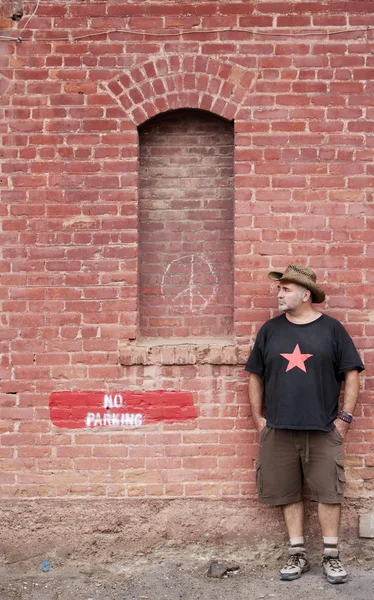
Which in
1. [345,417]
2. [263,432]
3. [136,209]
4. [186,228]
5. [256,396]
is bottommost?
[263,432]

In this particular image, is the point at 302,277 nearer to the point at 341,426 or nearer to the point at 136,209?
the point at 341,426

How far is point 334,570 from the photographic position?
4414 millimetres

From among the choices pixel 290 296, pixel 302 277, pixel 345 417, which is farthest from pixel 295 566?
pixel 302 277

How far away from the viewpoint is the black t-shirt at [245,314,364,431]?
14.4 feet

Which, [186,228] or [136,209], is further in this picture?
[186,228]

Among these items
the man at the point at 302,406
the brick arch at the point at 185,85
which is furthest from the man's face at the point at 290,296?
the brick arch at the point at 185,85

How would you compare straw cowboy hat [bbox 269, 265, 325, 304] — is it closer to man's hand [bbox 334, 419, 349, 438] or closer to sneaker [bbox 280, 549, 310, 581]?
man's hand [bbox 334, 419, 349, 438]

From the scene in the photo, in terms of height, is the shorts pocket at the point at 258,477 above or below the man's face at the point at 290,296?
below

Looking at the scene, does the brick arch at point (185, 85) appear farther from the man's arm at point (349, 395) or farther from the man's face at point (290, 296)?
the man's arm at point (349, 395)

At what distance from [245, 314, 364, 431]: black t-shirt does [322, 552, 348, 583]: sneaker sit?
0.92 m

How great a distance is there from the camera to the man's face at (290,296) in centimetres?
445

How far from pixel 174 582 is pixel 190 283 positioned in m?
2.11

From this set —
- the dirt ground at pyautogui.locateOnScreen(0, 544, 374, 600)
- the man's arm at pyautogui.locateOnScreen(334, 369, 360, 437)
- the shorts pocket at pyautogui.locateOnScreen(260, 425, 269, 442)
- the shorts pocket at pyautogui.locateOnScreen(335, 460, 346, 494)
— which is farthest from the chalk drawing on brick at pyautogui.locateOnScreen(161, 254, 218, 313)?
the dirt ground at pyautogui.locateOnScreen(0, 544, 374, 600)

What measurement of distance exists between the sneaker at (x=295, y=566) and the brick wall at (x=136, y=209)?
0.55 metres
